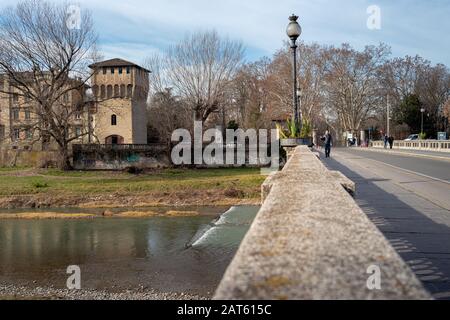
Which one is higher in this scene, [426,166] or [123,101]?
[123,101]

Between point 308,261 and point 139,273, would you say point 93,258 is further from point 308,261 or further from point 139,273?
point 308,261

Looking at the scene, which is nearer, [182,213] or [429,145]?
[182,213]

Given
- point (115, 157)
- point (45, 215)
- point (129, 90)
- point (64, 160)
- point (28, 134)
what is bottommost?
point (45, 215)

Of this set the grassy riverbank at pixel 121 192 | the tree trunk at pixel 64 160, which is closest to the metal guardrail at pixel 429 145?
the grassy riverbank at pixel 121 192

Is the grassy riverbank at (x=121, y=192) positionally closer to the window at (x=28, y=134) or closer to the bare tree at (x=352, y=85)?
the window at (x=28, y=134)

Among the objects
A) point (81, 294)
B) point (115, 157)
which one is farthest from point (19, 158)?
point (81, 294)

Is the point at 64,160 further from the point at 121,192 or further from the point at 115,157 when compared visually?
the point at 121,192

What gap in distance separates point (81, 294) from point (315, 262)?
977 centimetres

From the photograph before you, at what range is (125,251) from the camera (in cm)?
1523

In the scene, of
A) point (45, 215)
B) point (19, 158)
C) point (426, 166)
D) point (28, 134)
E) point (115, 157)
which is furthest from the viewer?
point (19, 158)

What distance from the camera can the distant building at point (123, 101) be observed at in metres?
68.9

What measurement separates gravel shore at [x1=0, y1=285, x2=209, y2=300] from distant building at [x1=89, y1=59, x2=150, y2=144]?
56.6 metres

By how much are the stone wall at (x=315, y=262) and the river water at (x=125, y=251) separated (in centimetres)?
Answer: 802
